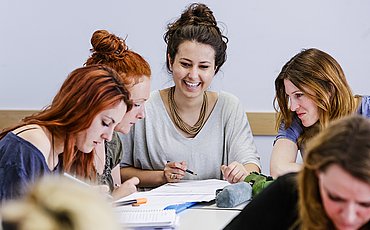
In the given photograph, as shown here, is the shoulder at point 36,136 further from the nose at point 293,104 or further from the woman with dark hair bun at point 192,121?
the nose at point 293,104

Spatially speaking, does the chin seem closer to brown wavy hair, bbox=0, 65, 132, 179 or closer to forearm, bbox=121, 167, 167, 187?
brown wavy hair, bbox=0, 65, 132, 179

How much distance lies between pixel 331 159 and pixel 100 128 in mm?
896

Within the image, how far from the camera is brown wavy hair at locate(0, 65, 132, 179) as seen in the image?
4.93 ft

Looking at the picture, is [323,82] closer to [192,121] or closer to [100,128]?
[192,121]

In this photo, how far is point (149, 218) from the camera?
157 centimetres

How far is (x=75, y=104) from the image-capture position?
59.0 inches

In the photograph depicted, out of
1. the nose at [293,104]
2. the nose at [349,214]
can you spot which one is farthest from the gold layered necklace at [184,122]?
the nose at [349,214]

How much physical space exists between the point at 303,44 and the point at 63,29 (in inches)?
50.0

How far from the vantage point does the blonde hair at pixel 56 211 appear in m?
0.27

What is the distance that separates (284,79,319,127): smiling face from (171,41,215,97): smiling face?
0.35m

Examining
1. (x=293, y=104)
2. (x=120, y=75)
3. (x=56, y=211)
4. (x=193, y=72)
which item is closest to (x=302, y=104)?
(x=293, y=104)

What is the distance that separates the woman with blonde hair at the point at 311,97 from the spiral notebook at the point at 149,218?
58cm

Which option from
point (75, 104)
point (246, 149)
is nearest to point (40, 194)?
point (75, 104)

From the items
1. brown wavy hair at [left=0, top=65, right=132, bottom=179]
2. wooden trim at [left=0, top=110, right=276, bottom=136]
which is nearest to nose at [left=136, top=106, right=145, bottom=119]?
brown wavy hair at [left=0, top=65, right=132, bottom=179]
